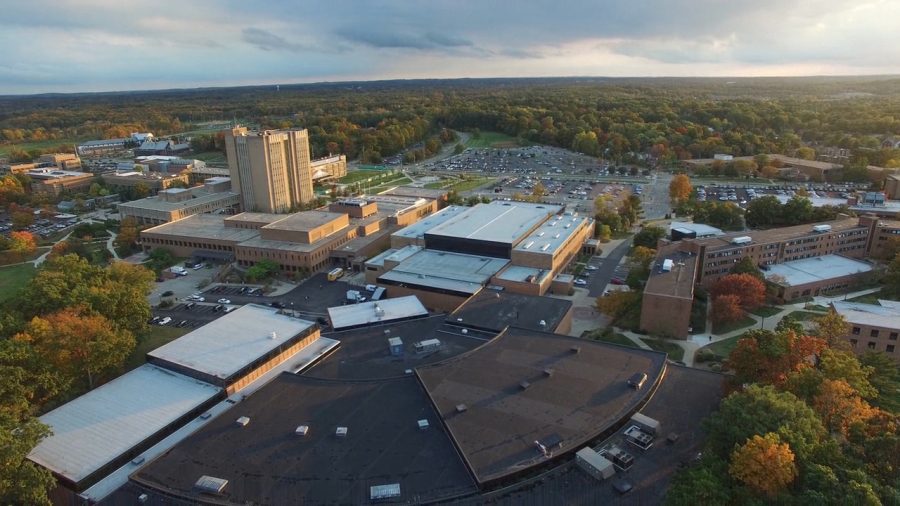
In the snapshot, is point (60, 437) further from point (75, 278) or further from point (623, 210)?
point (623, 210)

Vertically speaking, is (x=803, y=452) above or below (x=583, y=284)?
above

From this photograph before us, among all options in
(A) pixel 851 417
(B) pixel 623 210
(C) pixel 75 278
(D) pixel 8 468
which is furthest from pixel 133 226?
(A) pixel 851 417

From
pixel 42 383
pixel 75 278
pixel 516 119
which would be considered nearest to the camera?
pixel 42 383

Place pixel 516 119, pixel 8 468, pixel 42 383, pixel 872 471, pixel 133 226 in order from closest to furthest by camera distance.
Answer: pixel 872 471
pixel 8 468
pixel 42 383
pixel 133 226
pixel 516 119

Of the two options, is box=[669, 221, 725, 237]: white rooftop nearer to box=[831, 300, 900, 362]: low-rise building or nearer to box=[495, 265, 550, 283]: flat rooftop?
box=[831, 300, 900, 362]: low-rise building

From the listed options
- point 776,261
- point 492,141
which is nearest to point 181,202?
point 776,261

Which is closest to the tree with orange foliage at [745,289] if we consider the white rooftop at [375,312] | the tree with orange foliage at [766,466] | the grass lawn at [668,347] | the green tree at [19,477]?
the grass lawn at [668,347]
